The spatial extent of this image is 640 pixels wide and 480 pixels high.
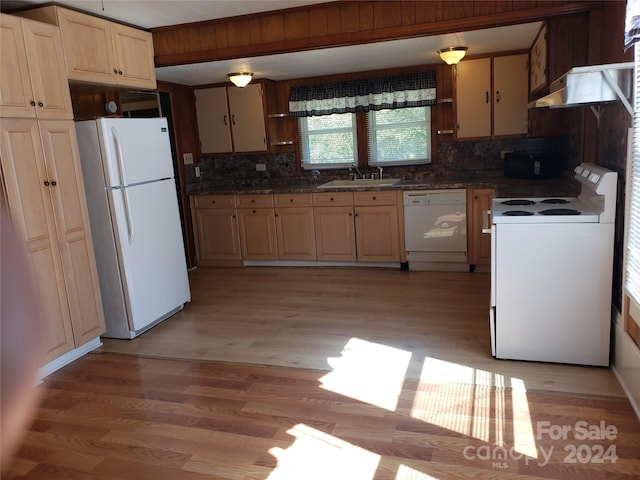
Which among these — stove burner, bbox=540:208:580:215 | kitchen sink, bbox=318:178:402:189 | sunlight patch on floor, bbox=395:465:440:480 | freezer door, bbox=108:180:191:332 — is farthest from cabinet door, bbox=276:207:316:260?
sunlight patch on floor, bbox=395:465:440:480

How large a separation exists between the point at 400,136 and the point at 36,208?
367 centimetres

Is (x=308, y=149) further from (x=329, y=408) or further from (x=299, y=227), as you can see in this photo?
(x=329, y=408)

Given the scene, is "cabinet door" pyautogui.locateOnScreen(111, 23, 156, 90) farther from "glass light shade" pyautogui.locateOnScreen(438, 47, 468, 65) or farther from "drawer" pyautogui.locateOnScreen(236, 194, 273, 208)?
"glass light shade" pyautogui.locateOnScreen(438, 47, 468, 65)

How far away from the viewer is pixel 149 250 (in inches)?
148

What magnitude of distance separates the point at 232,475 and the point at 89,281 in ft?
6.27

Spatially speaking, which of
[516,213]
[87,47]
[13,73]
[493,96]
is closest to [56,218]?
[13,73]

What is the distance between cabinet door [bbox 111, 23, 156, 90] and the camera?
3557mm

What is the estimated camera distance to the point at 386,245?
5016 mm

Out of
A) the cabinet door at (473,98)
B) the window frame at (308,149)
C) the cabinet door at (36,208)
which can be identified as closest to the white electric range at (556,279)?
the cabinet door at (473,98)

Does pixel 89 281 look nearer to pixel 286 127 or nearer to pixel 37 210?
pixel 37 210

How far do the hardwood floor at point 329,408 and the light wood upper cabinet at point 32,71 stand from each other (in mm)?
1627

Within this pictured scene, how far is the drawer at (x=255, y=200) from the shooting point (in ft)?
17.5

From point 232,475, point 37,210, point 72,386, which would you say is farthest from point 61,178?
point 232,475

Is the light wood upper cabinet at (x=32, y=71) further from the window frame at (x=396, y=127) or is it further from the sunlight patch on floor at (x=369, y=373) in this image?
the window frame at (x=396, y=127)
